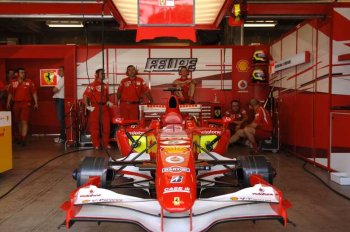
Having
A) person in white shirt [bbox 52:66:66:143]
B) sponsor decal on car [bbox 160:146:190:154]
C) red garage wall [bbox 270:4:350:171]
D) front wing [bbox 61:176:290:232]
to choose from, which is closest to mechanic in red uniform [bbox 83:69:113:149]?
person in white shirt [bbox 52:66:66:143]

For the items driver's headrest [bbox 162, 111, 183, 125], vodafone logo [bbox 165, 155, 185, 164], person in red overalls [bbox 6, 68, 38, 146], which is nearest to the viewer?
vodafone logo [bbox 165, 155, 185, 164]

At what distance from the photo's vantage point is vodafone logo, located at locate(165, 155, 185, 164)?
10.1 feet

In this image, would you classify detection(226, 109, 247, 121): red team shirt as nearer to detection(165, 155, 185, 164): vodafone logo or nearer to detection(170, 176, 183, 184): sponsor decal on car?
detection(165, 155, 185, 164): vodafone logo

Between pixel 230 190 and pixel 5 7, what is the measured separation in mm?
4835

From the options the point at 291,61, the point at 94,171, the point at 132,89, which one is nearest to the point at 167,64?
the point at 132,89

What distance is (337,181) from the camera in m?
5.09

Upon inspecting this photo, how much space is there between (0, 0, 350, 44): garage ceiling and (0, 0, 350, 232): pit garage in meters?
0.03

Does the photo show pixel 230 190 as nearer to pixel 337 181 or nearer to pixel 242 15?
pixel 337 181

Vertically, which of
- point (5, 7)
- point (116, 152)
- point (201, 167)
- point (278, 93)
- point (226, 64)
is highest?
point (5, 7)

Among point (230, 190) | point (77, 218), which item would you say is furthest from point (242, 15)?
point (77, 218)

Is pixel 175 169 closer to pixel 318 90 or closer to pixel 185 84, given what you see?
pixel 318 90

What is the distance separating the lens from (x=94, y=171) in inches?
144

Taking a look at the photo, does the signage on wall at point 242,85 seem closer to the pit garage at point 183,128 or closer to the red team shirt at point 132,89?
the pit garage at point 183,128

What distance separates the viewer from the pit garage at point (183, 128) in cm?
285
